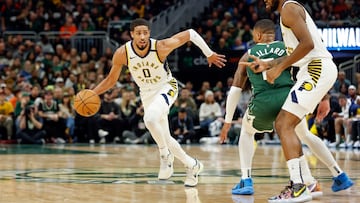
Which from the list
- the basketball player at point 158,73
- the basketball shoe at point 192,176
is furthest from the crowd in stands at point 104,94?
the basketball shoe at point 192,176

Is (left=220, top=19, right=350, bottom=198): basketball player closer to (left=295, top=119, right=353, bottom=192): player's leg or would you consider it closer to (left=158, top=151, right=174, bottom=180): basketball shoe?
(left=295, top=119, right=353, bottom=192): player's leg

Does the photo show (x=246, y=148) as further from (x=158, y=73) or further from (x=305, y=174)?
(x=158, y=73)

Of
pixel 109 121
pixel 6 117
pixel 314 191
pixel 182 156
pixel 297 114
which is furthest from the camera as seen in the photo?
pixel 109 121

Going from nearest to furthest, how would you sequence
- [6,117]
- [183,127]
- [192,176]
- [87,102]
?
[192,176] < [87,102] < [6,117] < [183,127]

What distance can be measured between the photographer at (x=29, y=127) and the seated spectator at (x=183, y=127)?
323cm

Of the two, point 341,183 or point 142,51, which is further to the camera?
point 142,51

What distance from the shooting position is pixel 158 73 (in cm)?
911

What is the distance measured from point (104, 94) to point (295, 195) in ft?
45.7

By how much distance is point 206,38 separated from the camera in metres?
23.1

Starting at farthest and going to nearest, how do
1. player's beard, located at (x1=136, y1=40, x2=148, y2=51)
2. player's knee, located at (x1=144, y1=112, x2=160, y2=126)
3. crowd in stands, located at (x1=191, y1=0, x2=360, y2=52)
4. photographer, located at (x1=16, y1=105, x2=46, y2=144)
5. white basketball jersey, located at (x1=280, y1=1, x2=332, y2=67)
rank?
crowd in stands, located at (x1=191, y1=0, x2=360, y2=52)
photographer, located at (x1=16, y1=105, x2=46, y2=144)
player's beard, located at (x1=136, y1=40, x2=148, y2=51)
player's knee, located at (x1=144, y1=112, x2=160, y2=126)
white basketball jersey, located at (x1=280, y1=1, x2=332, y2=67)

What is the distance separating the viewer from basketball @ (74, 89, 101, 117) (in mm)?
9312

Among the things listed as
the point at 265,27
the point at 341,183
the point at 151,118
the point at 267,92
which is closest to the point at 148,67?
the point at 151,118

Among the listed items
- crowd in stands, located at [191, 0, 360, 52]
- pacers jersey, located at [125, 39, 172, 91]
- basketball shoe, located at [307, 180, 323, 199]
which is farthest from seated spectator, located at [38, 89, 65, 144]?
basketball shoe, located at [307, 180, 323, 199]

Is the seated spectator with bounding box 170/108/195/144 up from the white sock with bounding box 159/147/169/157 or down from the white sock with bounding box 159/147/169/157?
down
